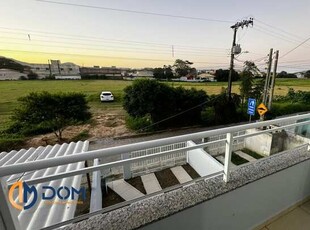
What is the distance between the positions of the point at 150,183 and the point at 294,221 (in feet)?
7.67

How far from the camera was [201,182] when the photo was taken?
1159 mm

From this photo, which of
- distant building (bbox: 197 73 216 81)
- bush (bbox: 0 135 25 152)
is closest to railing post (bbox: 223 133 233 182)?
bush (bbox: 0 135 25 152)

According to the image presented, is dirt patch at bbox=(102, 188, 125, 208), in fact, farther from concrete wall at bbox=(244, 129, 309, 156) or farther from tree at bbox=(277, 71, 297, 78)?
tree at bbox=(277, 71, 297, 78)

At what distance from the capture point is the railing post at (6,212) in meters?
0.57

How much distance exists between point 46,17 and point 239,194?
9.05m

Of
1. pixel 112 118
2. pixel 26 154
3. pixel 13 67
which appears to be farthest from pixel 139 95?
pixel 13 67

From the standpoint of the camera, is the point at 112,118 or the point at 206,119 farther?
the point at 112,118

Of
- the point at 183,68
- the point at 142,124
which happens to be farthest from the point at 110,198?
the point at 183,68

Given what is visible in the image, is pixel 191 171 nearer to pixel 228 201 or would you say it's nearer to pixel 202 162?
pixel 202 162

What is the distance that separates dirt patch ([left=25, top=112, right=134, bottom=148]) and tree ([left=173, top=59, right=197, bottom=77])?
12.0 metres

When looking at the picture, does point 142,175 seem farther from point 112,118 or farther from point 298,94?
point 298,94

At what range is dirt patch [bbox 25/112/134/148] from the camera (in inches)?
314

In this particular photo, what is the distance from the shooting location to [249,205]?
1220mm

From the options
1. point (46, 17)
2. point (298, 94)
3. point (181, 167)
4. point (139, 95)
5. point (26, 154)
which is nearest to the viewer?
point (26, 154)
